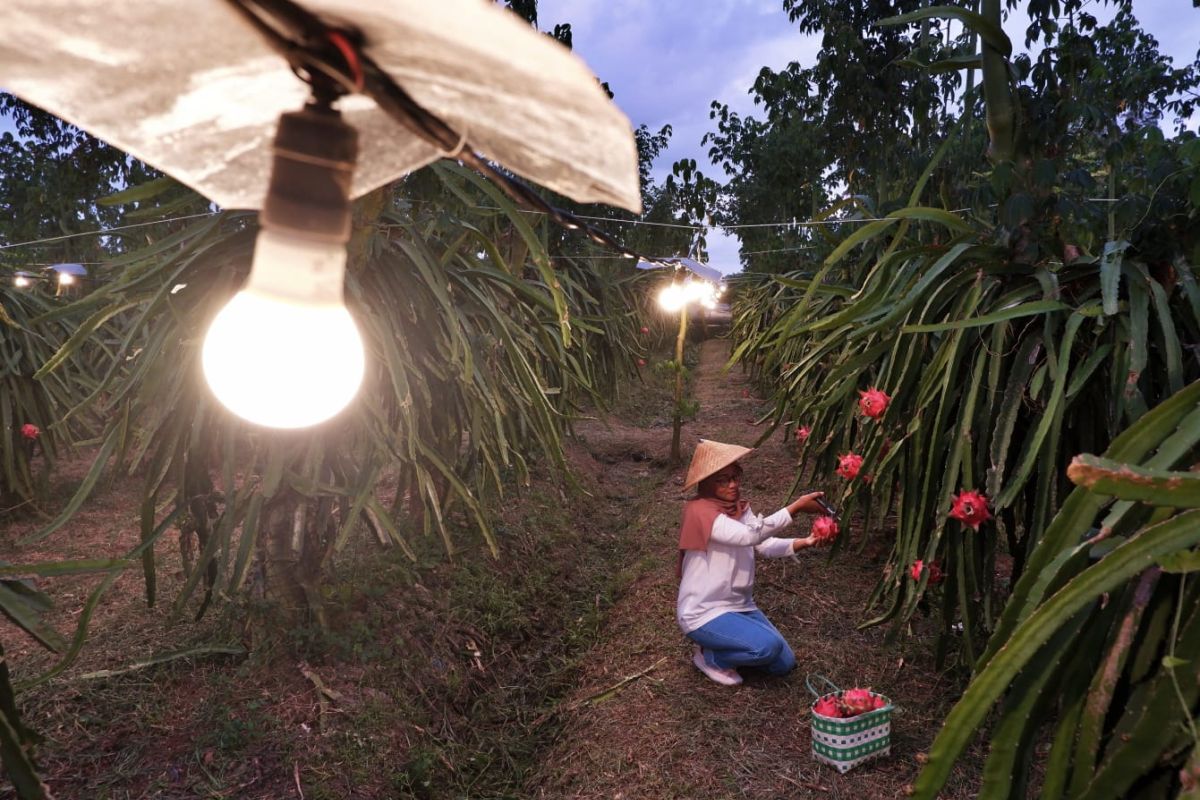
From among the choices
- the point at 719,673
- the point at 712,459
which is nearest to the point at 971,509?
the point at 712,459

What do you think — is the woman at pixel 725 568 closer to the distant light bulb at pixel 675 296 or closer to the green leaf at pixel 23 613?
the green leaf at pixel 23 613

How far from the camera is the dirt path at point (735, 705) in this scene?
2.37m

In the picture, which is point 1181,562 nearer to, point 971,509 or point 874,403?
point 971,509

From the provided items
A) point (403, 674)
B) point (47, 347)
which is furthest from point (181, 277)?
point (47, 347)

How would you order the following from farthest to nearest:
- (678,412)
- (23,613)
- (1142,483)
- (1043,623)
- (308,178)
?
1. (678,412)
2. (23,613)
3. (1043,623)
4. (1142,483)
5. (308,178)

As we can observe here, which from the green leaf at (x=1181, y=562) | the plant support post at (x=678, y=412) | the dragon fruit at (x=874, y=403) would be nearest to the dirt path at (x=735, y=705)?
the dragon fruit at (x=874, y=403)

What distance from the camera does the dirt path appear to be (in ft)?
7.78

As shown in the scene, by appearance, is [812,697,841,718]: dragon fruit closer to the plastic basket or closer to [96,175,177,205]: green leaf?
the plastic basket

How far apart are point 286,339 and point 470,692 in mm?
2794

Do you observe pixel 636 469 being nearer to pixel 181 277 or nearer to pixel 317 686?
pixel 317 686

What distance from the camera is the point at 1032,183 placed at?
255cm

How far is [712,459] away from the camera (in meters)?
2.89

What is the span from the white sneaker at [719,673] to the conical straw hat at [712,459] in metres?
0.71

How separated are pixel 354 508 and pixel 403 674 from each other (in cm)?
99
